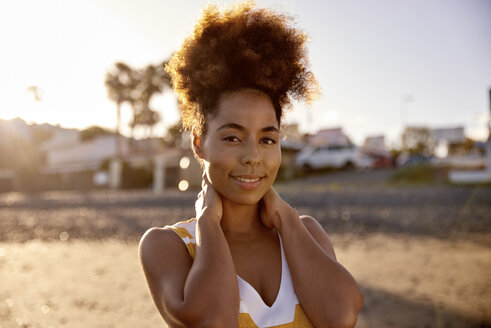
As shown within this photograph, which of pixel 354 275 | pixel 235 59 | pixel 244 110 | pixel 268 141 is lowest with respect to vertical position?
pixel 354 275

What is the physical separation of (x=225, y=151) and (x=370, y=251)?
7.10 m

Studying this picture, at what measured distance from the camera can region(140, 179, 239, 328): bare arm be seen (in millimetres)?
1492

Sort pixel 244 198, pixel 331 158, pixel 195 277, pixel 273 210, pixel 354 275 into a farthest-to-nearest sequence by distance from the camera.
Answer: pixel 331 158, pixel 354 275, pixel 273 210, pixel 244 198, pixel 195 277

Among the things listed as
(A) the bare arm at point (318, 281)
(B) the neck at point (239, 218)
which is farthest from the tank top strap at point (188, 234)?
(A) the bare arm at point (318, 281)

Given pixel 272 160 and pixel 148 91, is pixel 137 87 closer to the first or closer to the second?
pixel 148 91

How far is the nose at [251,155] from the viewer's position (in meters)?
1.69

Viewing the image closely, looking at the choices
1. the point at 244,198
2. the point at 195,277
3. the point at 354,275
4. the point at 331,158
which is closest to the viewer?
the point at 195,277

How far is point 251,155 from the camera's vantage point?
5.57 ft

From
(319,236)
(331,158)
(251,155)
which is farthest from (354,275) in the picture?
(331,158)

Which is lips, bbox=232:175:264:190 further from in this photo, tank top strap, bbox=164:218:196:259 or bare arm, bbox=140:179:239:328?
tank top strap, bbox=164:218:196:259

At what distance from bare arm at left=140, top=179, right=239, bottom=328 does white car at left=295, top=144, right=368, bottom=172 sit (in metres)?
30.4

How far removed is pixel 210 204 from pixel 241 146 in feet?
0.90

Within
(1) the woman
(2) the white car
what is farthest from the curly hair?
(2) the white car

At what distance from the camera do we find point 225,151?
5.61 feet
